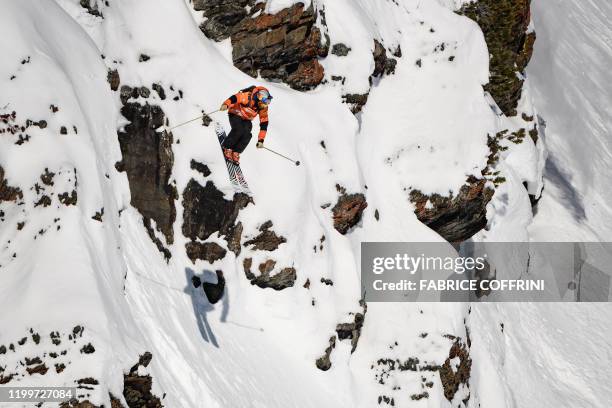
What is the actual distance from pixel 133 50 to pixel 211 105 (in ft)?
8.54

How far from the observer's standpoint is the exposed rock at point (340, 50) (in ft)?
84.8

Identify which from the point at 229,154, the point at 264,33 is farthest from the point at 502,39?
the point at 229,154

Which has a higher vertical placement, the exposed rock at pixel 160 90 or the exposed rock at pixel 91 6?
the exposed rock at pixel 91 6

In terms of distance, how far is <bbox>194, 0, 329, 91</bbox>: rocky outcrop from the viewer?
2445cm

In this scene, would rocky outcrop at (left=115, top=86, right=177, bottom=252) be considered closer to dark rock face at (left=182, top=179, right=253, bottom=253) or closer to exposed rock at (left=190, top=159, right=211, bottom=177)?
dark rock face at (left=182, top=179, right=253, bottom=253)

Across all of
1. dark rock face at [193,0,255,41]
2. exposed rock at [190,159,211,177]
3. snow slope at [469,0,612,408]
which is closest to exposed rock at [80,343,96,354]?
exposed rock at [190,159,211,177]

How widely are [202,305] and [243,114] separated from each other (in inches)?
203

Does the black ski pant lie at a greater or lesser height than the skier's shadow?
greater

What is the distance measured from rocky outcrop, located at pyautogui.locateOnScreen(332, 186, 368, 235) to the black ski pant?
5418mm

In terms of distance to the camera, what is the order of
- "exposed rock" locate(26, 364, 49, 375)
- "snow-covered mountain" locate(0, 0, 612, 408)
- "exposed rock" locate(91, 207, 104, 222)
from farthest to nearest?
"exposed rock" locate(91, 207, 104, 222), "snow-covered mountain" locate(0, 0, 612, 408), "exposed rock" locate(26, 364, 49, 375)

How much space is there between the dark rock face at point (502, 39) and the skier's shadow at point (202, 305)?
55.0 ft

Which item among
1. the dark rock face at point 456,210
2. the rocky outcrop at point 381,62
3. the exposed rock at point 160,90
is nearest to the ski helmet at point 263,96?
the exposed rock at point 160,90

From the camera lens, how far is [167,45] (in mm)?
22516

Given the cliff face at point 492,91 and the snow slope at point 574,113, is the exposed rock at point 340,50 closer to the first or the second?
the cliff face at point 492,91
